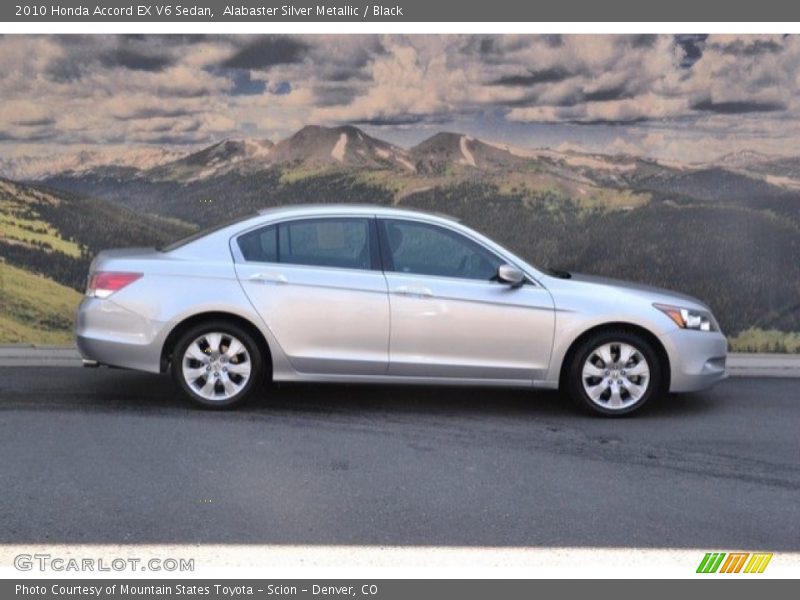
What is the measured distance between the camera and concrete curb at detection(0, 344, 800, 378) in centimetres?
962

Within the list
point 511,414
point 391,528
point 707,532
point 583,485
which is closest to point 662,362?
point 511,414

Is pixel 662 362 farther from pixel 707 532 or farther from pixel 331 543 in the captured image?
pixel 331 543

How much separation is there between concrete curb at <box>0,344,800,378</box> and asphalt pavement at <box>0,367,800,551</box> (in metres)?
1.01

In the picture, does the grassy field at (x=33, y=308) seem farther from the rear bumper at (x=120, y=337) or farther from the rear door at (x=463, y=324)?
the rear door at (x=463, y=324)

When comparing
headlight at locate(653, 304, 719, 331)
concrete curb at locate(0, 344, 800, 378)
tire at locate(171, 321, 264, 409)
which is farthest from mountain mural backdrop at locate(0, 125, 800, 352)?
tire at locate(171, 321, 264, 409)

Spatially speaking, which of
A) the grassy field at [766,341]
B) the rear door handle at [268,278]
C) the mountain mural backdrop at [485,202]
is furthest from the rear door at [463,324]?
the grassy field at [766,341]

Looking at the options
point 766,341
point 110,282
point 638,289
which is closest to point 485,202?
point 766,341

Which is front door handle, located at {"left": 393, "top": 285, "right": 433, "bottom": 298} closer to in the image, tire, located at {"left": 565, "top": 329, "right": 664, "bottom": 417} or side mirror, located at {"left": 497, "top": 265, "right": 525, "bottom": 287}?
side mirror, located at {"left": 497, "top": 265, "right": 525, "bottom": 287}

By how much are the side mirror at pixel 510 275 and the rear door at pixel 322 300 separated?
32.2 inches

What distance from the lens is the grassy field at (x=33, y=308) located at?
410 inches

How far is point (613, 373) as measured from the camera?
300 inches

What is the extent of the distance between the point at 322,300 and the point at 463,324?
0.99 meters

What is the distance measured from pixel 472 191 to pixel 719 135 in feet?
8.38

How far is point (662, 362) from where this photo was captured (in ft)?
25.2
